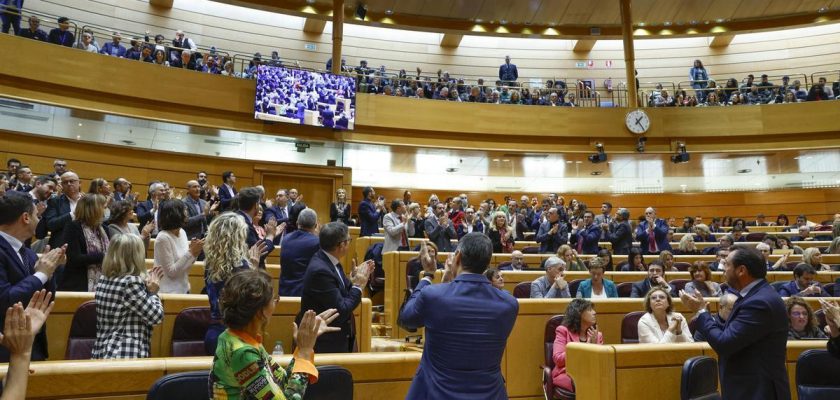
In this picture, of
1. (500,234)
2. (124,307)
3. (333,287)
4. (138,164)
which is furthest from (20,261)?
(138,164)

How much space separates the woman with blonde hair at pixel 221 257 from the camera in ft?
9.36

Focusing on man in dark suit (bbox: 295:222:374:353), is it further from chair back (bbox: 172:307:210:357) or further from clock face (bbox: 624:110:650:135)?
clock face (bbox: 624:110:650:135)

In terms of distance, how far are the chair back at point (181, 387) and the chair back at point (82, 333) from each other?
1.21 meters

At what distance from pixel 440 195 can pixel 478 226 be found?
6380 millimetres

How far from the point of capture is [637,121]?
44.6 feet

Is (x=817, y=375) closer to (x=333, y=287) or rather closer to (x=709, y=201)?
(x=333, y=287)

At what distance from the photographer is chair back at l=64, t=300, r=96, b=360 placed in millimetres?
2875

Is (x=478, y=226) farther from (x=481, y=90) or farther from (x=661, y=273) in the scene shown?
(x=481, y=90)

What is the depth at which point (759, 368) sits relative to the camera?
257 centimetres

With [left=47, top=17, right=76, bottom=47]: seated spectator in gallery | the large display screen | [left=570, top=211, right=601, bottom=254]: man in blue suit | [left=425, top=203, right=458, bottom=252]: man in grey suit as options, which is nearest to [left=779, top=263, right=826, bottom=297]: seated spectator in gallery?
[left=570, top=211, right=601, bottom=254]: man in blue suit

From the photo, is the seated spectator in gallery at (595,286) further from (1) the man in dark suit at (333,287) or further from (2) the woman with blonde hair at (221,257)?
(2) the woman with blonde hair at (221,257)

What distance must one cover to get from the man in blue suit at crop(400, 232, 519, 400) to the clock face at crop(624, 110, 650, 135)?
12.2m

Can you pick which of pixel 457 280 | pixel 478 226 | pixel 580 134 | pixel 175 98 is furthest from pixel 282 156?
pixel 457 280

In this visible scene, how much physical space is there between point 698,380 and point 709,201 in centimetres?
1461
